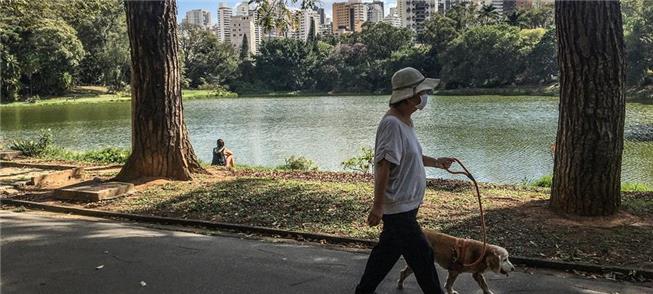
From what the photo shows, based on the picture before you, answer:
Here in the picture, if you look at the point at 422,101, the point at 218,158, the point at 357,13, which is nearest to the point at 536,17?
the point at 218,158

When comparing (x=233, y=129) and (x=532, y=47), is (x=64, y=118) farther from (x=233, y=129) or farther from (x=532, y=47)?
(x=532, y=47)

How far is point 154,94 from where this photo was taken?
26.5 feet

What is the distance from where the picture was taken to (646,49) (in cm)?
3572

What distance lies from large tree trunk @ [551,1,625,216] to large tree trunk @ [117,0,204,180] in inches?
201

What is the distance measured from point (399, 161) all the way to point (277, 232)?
2.75 meters

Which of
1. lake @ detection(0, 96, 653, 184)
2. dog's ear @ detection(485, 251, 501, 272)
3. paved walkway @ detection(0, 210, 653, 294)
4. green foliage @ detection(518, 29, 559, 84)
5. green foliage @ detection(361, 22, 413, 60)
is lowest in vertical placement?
lake @ detection(0, 96, 653, 184)

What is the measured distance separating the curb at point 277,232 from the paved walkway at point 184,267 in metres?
0.14

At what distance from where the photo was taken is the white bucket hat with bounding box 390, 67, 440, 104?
10.6 ft

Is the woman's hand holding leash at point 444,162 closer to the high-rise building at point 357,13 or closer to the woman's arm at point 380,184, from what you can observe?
the woman's arm at point 380,184

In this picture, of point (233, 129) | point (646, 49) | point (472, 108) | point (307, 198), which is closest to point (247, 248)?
point (307, 198)

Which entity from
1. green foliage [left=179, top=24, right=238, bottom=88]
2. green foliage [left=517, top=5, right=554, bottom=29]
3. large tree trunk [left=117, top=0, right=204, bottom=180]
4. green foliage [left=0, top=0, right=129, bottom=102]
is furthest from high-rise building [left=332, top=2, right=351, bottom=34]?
large tree trunk [left=117, top=0, right=204, bottom=180]

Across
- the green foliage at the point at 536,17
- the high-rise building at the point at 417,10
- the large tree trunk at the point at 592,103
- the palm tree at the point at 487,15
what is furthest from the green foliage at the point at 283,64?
the large tree trunk at the point at 592,103

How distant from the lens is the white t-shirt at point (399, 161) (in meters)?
3.15

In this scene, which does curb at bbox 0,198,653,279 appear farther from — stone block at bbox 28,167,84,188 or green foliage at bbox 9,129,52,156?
green foliage at bbox 9,129,52,156
